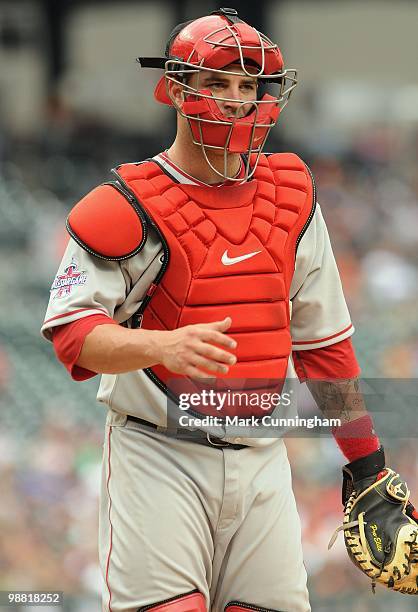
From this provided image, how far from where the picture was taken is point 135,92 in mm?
12688

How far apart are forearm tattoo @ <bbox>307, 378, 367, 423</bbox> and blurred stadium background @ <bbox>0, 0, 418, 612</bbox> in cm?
49

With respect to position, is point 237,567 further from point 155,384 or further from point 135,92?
point 135,92

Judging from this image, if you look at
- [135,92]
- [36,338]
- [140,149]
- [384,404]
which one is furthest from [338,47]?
[384,404]

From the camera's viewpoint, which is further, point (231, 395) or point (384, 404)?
point (384, 404)

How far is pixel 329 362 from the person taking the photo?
2.92 metres

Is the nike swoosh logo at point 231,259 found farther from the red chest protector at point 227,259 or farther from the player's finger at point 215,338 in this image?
the player's finger at point 215,338

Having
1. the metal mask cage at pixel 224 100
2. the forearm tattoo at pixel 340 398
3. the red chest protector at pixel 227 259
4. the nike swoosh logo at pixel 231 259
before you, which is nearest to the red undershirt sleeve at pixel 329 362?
the forearm tattoo at pixel 340 398

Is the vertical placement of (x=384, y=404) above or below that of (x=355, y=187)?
above

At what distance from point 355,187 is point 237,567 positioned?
320 inches

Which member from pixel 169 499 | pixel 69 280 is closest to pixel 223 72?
pixel 69 280

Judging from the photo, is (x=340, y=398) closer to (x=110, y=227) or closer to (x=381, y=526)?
(x=381, y=526)

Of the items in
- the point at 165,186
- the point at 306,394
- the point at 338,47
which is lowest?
the point at 338,47

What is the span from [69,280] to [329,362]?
755mm

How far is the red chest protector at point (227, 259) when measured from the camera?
104 inches
